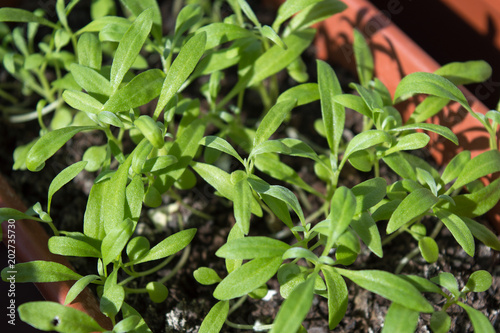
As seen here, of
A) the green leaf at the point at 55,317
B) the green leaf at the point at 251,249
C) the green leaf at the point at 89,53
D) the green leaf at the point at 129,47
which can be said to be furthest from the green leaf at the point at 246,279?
the green leaf at the point at 89,53

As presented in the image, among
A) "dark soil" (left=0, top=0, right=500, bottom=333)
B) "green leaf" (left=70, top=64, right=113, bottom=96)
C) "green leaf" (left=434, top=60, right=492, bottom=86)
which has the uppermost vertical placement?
"green leaf" (left=434, top=60, right=492, bottom=86)

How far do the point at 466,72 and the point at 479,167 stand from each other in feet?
0.84

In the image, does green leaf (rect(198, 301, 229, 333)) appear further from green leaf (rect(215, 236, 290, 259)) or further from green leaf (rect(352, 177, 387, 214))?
green leaf (rect(352, 177, 387, 214))

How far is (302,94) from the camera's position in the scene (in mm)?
1096

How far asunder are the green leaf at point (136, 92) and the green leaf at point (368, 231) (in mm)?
458

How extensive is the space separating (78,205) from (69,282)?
391 millimetres

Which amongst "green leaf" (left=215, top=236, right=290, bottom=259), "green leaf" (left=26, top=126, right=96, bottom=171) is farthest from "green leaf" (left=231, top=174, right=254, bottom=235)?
"green leaf" (left=26, top=126, right=96, bottom=171)

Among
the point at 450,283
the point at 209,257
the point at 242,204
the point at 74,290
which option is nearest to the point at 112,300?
the point at 74,290

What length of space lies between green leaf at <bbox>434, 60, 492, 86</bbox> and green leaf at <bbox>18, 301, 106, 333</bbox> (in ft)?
2.97

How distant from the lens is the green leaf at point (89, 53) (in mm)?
1057

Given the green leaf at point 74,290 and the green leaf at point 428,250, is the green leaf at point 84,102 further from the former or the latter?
the green leaf at point 428,250

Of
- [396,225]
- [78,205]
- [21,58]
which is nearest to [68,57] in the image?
[21,58]

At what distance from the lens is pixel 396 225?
850mm

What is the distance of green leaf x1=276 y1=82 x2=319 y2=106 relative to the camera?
1.09 meters
